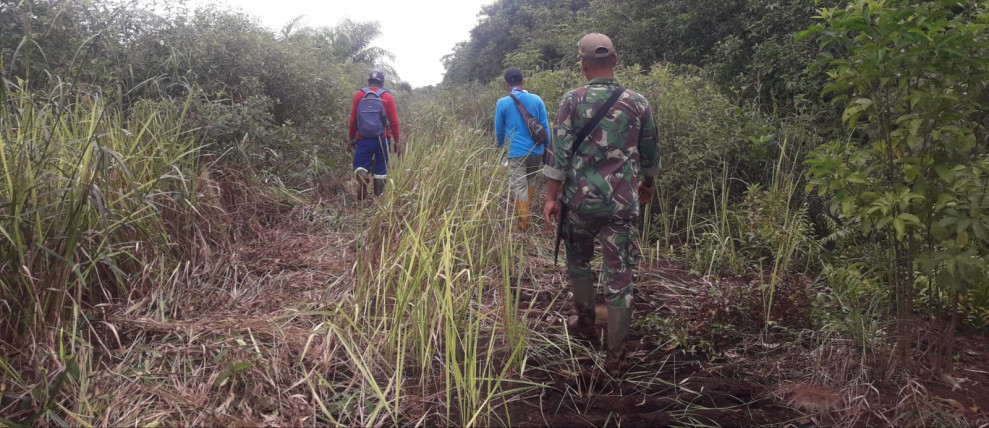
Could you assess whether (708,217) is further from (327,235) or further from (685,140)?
A: (327,235)

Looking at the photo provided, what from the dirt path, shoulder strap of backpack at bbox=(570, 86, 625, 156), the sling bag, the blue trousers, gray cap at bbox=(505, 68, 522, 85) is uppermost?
gray cap at bbox=(505, 68, 522, 85)

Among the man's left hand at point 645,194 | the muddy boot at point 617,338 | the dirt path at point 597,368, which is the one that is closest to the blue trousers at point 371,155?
the dirt path at point 597,368

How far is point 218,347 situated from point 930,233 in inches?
124

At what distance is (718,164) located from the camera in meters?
6.25

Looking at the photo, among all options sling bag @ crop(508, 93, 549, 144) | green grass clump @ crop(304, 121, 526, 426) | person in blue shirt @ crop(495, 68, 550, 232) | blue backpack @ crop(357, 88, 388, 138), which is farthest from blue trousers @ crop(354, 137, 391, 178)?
green grass clump @ crop(304, 121, 526, 426)

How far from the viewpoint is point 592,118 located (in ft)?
11.8

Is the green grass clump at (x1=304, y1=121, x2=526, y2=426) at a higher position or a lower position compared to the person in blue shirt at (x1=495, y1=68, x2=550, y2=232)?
lower

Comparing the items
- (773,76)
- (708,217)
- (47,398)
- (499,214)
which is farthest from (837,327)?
(773,76)

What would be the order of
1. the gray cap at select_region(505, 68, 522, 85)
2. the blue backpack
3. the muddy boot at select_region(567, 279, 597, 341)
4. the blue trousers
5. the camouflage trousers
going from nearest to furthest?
→ the camouflage trousers → the muddy boot at select_region(567, 279, 597, 341) → the gray cap at select_region(505, 68, 522, 85) → the blue backpack → the blue trousers

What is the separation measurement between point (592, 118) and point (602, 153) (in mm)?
190

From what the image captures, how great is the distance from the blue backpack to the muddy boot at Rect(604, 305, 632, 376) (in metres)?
4.40

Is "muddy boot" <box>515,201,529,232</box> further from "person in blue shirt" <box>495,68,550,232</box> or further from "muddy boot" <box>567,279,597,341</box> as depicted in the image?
"muddy boot" <box>567,279,597,341</box>

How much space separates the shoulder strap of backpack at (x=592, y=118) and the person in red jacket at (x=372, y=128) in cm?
382

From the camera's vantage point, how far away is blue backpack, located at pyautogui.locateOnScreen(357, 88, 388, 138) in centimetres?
735
